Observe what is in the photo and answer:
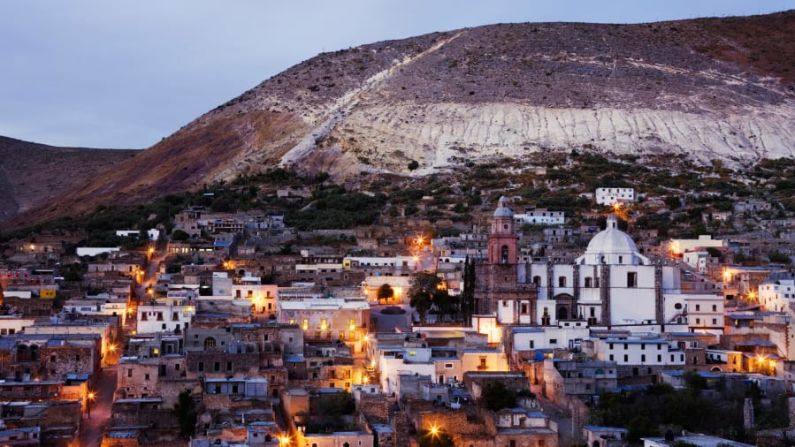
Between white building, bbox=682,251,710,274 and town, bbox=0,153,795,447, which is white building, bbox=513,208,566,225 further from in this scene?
white building, bbox=682,251,710,274

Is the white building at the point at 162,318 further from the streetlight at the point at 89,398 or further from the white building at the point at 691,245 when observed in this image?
the white building at the point at 691,245

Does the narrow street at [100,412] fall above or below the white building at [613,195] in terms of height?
below

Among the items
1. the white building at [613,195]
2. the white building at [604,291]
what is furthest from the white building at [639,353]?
the white building at [613,195]

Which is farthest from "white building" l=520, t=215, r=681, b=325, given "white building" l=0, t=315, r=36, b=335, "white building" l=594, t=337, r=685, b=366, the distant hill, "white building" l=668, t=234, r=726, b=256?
the distant hill

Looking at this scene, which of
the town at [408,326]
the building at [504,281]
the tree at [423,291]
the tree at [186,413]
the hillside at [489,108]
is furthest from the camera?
the hillside at [489,108]

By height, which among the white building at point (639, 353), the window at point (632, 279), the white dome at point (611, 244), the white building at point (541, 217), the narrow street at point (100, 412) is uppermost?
the white building at point (541, 217)

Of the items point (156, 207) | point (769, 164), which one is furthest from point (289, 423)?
point (769, 164)

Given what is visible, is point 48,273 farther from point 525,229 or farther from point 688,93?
point 688,93
